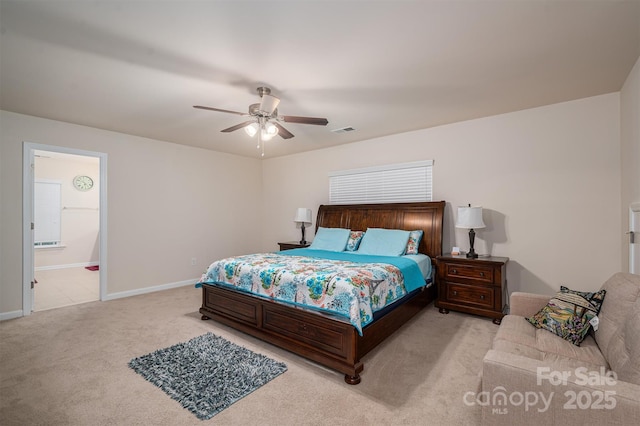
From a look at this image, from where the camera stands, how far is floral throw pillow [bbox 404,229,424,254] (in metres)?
4.25

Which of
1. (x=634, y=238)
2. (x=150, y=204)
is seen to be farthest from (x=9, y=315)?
(x=634, y=238)

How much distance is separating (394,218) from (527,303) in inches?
93.3

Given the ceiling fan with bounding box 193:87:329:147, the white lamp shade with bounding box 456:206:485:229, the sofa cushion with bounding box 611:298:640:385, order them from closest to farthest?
1. the sofa cushion with bounding box 611:298:640:385
2. the ceiling fan with bounding box 193:87:329:147
3. the white lamp shade with bounding box 456:206:485:229

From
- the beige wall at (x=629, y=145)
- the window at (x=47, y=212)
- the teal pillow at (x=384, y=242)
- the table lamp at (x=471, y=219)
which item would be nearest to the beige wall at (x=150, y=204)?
the teal pillow at (x=384, y=242)

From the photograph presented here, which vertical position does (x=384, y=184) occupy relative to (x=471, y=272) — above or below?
above

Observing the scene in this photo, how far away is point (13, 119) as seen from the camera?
380cm

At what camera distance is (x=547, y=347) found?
6.38 ft

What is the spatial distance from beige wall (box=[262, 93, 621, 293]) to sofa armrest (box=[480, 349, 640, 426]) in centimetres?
268

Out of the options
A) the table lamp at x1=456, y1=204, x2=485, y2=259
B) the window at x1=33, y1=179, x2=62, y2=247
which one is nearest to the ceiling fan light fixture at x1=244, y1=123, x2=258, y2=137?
the table lamp at x1=456, y1=204, x2=485, y2=259

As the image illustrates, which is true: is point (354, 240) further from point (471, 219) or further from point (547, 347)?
point (547, 347)

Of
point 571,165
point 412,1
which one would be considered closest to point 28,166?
point 412,1

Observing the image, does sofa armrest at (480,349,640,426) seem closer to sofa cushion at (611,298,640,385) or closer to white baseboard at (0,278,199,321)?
sofa cushion at (611,298,640,385)

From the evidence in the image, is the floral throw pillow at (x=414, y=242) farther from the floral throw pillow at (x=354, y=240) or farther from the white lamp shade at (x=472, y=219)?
the floral throw pillow at (x=354, y=240)

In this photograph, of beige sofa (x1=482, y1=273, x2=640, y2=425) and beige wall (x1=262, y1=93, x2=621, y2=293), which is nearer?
beige sofa (x1=482, y1=273, x2=640, y2=425)
